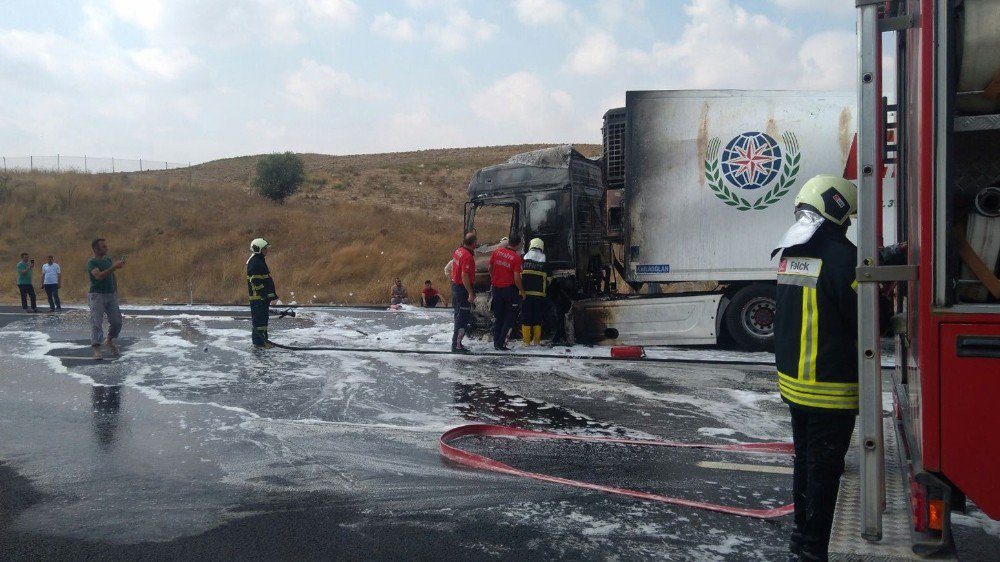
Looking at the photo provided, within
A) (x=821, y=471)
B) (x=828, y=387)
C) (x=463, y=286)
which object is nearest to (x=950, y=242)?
(x=828, y=387)

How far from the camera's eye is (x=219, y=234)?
117 feet

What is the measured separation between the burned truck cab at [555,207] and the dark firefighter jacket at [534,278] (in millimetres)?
384

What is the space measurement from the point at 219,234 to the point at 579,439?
31818 mm

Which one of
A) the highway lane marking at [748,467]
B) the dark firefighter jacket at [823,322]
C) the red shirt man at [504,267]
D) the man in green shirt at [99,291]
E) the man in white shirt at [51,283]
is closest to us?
the dark firefighter jacket at [823,322]

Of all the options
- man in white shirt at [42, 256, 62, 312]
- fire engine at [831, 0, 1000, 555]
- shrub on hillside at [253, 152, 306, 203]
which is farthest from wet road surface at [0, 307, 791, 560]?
shrub on hillside at [253, 152, 306, 203]

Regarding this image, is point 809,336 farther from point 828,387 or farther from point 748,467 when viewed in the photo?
point 748,467

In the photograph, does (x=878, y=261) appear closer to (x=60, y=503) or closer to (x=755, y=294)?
(x=60, y=503)

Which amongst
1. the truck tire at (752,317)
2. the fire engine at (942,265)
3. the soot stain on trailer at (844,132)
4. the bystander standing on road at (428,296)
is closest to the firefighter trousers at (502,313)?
the truck tire at (752,317)

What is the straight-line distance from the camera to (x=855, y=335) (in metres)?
3.44

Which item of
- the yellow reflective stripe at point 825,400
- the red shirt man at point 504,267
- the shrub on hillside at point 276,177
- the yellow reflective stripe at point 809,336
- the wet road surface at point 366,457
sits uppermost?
the shrub on hillside at point 276,177

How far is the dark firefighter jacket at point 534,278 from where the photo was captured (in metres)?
11.5

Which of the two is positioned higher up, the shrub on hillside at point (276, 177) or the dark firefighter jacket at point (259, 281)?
the shrub on hillside at point (276, 177)

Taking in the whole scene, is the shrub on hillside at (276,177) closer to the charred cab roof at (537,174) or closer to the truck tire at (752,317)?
the charred cab roof at (537,174)

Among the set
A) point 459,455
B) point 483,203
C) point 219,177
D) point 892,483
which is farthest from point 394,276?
point 219,177
